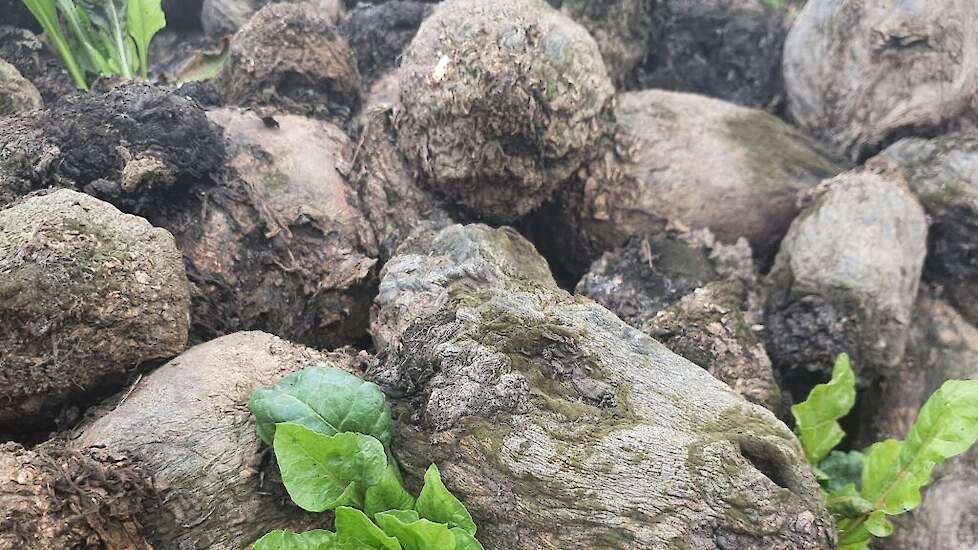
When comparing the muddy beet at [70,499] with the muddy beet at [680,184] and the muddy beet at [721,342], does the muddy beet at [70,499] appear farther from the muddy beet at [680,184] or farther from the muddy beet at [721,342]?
the muddy beet at [680,184]

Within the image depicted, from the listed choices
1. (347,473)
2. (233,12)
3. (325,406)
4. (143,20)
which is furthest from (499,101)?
(233,12)

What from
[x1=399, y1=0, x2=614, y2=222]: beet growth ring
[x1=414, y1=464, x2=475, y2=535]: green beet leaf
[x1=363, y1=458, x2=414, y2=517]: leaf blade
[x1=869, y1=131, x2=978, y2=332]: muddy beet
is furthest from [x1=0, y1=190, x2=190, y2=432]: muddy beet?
[x1=869, y1=131, x2=978, y2=332]: muddy beet

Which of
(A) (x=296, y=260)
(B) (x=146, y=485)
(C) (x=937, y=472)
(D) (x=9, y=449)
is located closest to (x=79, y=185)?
(A) (x=296, y=260)

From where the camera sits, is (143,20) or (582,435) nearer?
(582,435)

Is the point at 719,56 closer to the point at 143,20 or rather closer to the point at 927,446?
the point at 927,446

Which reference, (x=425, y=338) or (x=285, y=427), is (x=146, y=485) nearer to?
(x=285, y=427)

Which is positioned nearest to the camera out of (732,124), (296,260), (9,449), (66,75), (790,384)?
(9,449)

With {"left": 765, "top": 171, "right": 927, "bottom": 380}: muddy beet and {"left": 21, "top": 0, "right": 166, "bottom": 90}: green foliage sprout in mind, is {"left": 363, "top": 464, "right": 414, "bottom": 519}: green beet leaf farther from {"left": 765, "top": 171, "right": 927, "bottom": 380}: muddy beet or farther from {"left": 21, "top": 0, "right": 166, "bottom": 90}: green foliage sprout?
{"left": 21, "top": 0, "right": 166, "bottom": 90}: green foliage sprout
